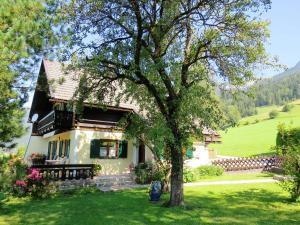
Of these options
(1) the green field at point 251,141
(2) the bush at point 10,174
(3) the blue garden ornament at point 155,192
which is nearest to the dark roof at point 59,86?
(2) the bush at point 10,174

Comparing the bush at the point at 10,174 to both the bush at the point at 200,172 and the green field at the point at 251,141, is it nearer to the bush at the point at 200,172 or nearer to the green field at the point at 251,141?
the bush at the point at 200,172

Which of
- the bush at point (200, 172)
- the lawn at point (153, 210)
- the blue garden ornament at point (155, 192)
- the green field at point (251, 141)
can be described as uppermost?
the green field at point (251, 141)

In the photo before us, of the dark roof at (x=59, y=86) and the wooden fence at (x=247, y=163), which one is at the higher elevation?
the dark roof at (x=59, y=86)

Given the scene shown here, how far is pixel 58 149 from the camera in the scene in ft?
84.3

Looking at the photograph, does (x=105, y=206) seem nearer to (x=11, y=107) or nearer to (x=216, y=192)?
(x=216, y=192)

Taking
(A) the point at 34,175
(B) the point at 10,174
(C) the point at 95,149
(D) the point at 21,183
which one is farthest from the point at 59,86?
(B) the point at 10,174

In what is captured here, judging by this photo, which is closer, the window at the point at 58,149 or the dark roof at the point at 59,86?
the dark roof at the point at 59,86

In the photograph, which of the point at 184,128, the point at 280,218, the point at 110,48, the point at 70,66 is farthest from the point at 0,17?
A: the point at 280,218

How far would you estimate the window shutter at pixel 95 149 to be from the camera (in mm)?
21422

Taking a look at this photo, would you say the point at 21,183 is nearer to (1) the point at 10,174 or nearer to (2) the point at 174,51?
(1) the point at 10,174

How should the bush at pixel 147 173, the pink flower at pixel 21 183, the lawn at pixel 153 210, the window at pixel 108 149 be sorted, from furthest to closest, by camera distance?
the window at pixel 108 149
the bush at pixel 147 173
the pink flower at pixel 21 183
the lawn at pixel 153 210

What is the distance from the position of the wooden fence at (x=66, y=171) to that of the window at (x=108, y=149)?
2.45 m

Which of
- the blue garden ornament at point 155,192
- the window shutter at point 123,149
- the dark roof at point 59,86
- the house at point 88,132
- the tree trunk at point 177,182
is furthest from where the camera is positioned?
the window shutter at point 123,149

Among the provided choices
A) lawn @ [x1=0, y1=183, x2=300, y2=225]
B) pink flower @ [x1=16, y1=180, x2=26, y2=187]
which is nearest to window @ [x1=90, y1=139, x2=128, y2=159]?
lawn @ [x1=0, y1=183, x2=300, y2=225]
